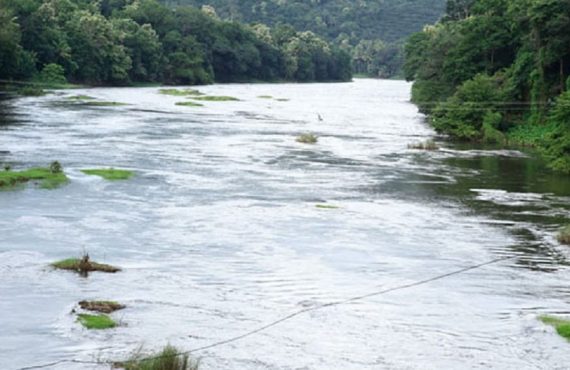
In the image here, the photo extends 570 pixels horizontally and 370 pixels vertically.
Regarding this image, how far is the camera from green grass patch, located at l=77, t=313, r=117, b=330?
2383cm

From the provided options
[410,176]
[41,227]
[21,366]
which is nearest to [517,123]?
[410,176]

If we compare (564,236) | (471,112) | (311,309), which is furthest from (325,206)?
(471,112)

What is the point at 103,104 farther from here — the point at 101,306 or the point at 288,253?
the point at 101,306

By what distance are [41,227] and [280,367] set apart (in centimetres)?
1671

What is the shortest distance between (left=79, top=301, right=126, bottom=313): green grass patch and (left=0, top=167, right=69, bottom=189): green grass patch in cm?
1932

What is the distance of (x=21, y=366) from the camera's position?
2105 centimetres

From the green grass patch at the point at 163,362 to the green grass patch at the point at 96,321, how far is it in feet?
9.35

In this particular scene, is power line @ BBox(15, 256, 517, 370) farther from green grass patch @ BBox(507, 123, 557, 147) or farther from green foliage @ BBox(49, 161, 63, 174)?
green grass patch @ BBox(507, 123, 557, 147)

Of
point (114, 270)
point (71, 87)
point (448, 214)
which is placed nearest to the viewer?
point (114, 270)

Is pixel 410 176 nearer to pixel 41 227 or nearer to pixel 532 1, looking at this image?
pixel 41 227

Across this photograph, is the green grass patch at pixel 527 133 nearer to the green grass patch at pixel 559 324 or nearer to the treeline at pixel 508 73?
the treeline at pixel 508 73

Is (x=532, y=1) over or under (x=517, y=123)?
over

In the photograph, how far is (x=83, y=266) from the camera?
96.7 feet

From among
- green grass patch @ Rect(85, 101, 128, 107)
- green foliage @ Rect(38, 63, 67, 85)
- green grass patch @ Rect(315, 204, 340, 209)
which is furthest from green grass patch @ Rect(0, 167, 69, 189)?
green foliage @ Rect(38, 63, 67, 85)
